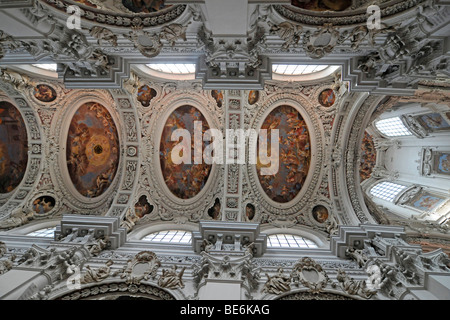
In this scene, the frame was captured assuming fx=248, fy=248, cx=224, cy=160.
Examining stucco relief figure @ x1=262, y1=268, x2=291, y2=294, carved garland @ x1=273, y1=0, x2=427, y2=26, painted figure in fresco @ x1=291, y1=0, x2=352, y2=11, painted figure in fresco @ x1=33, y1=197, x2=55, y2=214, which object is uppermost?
painted figure in fresco @ x1=291, y1=0, x2=352, y2=11

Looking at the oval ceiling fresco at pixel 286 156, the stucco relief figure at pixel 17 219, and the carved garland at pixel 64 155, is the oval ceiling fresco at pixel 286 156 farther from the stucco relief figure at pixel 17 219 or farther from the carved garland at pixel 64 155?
the stucco relief figure at pixel 17 219

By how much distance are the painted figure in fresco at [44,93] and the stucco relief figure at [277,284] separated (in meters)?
12.4

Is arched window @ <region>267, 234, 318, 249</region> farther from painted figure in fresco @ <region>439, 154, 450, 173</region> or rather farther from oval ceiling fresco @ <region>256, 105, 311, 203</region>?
painted figure in fresco @ <region>439, 154, 450, 173</region>

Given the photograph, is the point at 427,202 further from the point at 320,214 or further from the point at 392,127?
the point at 320,214

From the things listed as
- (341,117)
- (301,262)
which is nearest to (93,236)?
(301,262)

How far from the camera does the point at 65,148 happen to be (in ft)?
41.3

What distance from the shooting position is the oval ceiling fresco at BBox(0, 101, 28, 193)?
12180mm

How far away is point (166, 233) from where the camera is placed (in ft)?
39.7

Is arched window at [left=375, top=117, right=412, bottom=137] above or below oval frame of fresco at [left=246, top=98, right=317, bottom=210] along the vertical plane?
above

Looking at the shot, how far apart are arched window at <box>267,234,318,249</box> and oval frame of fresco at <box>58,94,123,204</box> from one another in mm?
8223

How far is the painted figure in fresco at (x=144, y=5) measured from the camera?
705 centimetres

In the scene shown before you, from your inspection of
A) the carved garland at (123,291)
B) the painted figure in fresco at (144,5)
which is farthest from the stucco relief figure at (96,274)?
the painted figure in fresco at (144,5)

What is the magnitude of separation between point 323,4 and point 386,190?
19360 mm

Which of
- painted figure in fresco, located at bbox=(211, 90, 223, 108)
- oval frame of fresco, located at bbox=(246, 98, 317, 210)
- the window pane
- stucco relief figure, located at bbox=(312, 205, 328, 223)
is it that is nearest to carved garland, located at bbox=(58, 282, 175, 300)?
oval frame of fresco, located at bbox=(246, 98, 317, 210)
